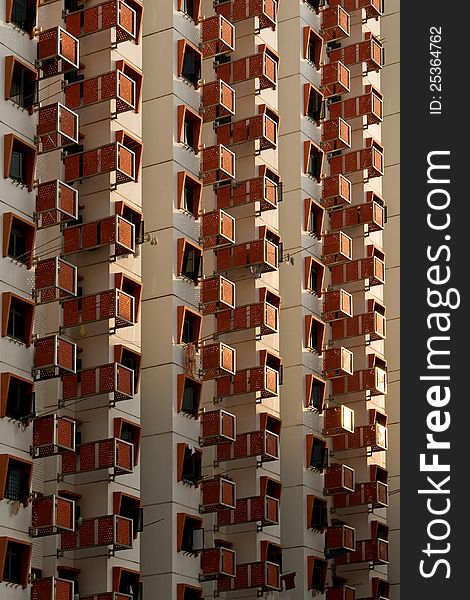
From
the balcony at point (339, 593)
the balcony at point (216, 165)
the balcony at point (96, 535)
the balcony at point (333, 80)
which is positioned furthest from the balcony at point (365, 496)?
the balcony at point (96, 535)

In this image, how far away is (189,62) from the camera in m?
→ 80.2

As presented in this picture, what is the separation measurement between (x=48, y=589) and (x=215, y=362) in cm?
1492

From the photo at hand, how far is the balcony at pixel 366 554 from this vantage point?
88.8 m

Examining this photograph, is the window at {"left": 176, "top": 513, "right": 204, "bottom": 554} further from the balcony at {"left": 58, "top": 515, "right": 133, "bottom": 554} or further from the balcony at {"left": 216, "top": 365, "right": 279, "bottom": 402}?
the balcony at {"left": 216, "top": 365, "right": 279, "bottom": 402}

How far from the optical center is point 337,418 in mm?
88062

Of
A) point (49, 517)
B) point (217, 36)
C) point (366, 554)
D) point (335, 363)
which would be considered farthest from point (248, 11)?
point (49, 517)

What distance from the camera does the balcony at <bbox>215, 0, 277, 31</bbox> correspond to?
8362cm

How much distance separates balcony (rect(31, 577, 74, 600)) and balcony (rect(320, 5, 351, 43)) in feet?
121

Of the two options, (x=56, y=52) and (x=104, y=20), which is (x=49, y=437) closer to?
(x=56, y=52)

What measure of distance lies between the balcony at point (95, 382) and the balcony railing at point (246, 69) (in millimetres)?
17844

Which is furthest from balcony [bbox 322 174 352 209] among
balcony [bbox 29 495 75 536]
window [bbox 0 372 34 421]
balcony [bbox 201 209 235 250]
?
balcony [bbox 29 495 75 536]

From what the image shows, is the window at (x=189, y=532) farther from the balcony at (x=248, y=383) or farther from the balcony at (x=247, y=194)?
the balcony at (x=247, y=194)

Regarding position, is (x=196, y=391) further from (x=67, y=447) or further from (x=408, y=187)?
(x=408, y=187)

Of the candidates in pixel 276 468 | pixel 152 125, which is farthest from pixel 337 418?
pixel 152 125
